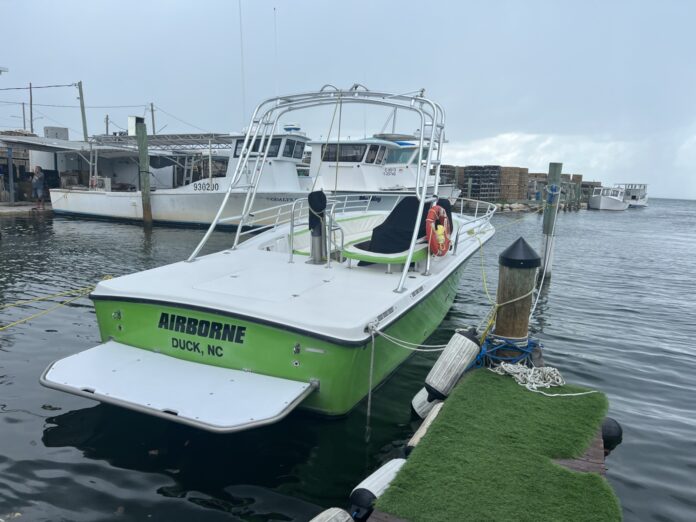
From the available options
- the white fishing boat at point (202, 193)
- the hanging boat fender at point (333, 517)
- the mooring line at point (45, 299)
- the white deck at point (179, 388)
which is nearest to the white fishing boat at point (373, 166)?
the white fishing boat at point (202, 193)

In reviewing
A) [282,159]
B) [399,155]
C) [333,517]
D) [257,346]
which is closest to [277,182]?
[282,159]

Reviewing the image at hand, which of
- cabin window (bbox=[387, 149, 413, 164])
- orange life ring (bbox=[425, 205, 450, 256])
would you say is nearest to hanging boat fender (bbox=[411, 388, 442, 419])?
orange life ring (bbox=[425, 205, 450, 256])

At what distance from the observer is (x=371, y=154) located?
64.4 feet

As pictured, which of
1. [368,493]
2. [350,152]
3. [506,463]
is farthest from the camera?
[350,152]

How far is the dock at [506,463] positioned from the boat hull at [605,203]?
202ft

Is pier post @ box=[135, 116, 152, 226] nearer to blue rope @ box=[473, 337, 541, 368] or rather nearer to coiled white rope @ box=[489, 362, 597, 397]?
blue rope @ box=[473, 337, 541, 368]

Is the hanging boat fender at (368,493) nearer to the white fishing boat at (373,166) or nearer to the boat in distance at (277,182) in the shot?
the boat in distance at (277,182)

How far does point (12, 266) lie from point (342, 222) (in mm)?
9260

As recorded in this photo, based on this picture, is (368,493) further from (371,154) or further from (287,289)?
(371,154)

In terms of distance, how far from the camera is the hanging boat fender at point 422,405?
497 centimetres

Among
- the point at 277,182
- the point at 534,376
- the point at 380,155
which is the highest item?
the point at 380,155

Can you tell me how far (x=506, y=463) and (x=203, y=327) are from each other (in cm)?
290

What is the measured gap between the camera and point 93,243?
16.9 m

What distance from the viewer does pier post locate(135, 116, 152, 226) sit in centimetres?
2248
